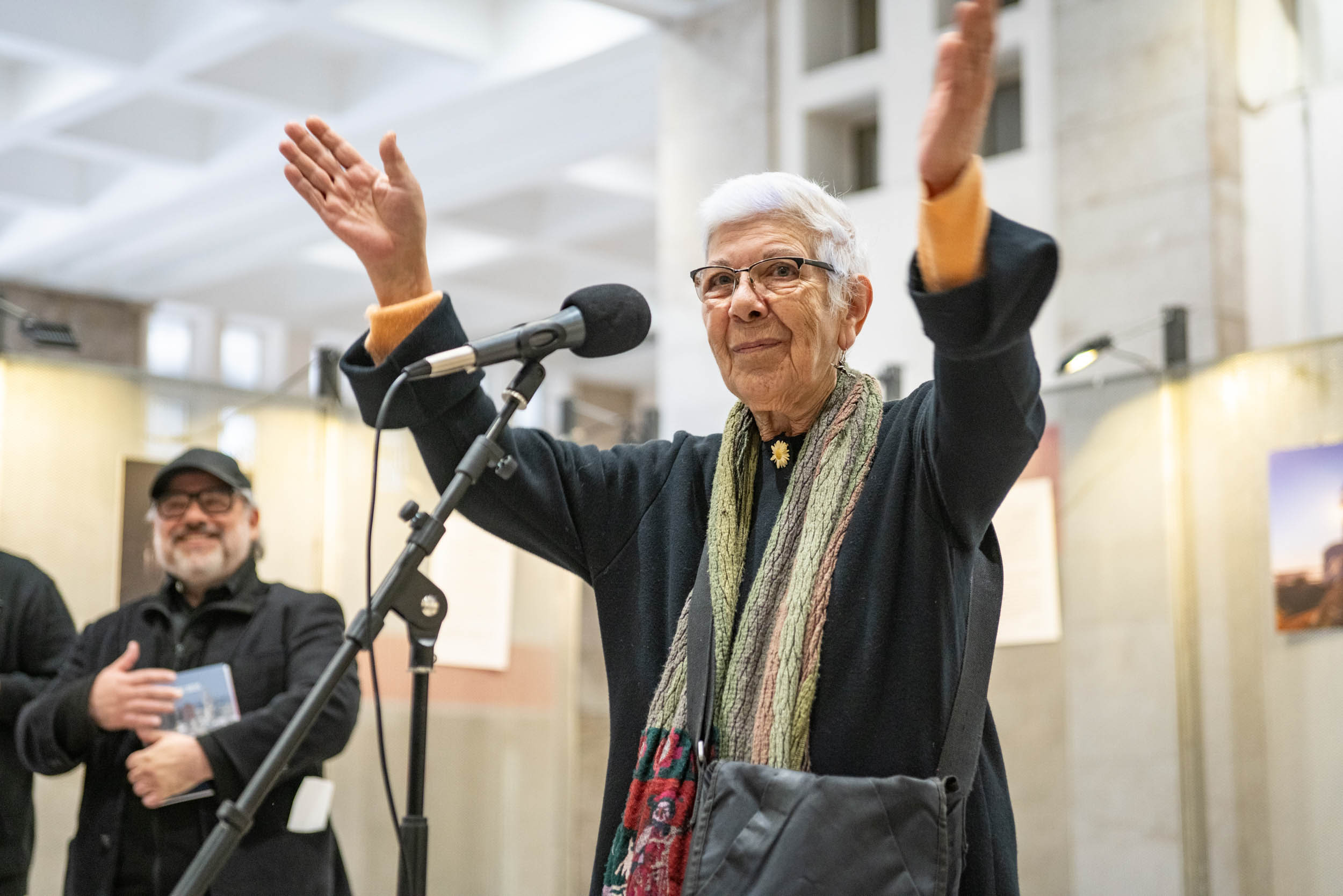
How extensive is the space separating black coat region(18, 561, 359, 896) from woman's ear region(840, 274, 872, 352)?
1919 mm

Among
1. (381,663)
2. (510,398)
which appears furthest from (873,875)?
(381,663)

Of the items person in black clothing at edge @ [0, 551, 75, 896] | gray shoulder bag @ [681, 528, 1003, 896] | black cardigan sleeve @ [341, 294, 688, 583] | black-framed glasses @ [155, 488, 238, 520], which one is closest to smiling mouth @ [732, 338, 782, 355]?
black cardigan sleeve @ [341, 294, 688, 583]

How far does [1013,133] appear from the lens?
20.5ft

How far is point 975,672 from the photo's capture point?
1758mm

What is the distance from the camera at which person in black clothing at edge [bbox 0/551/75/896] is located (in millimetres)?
3986

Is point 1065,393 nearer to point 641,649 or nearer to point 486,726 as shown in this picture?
point 486,726

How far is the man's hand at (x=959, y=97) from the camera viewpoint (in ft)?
5.00

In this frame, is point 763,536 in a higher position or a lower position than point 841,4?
lower

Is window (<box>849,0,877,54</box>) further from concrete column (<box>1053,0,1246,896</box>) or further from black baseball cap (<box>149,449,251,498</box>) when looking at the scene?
black baseball cap (<box>149,449,251,498</box>)

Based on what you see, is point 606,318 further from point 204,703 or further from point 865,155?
point 865,155

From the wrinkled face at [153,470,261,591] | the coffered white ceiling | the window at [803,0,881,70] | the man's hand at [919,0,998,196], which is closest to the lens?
the man's hand at [919,0,998,196]

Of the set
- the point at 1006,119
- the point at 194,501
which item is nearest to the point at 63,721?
the point at 194,501

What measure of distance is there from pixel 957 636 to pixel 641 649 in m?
0.42

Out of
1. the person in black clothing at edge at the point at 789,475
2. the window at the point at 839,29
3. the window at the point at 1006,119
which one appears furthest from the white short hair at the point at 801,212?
the window at the point at 839,29
